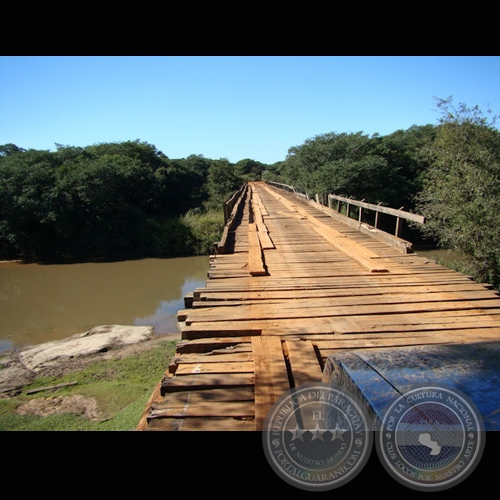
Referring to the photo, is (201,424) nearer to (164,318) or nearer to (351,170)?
(164,318)

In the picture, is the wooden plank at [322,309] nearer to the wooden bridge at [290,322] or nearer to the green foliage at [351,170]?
the wooden bridge at [290,322]

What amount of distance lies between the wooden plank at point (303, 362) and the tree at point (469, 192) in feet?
40.8

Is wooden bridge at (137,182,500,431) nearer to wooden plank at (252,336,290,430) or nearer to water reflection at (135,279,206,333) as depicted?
wooden plank at (252,336,290,430)

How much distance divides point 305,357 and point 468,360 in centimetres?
163

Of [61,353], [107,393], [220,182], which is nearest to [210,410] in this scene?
[107,393]

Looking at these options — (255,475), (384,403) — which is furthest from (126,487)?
(384,403)

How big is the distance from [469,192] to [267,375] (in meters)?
13.7

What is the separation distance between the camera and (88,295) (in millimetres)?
18359
